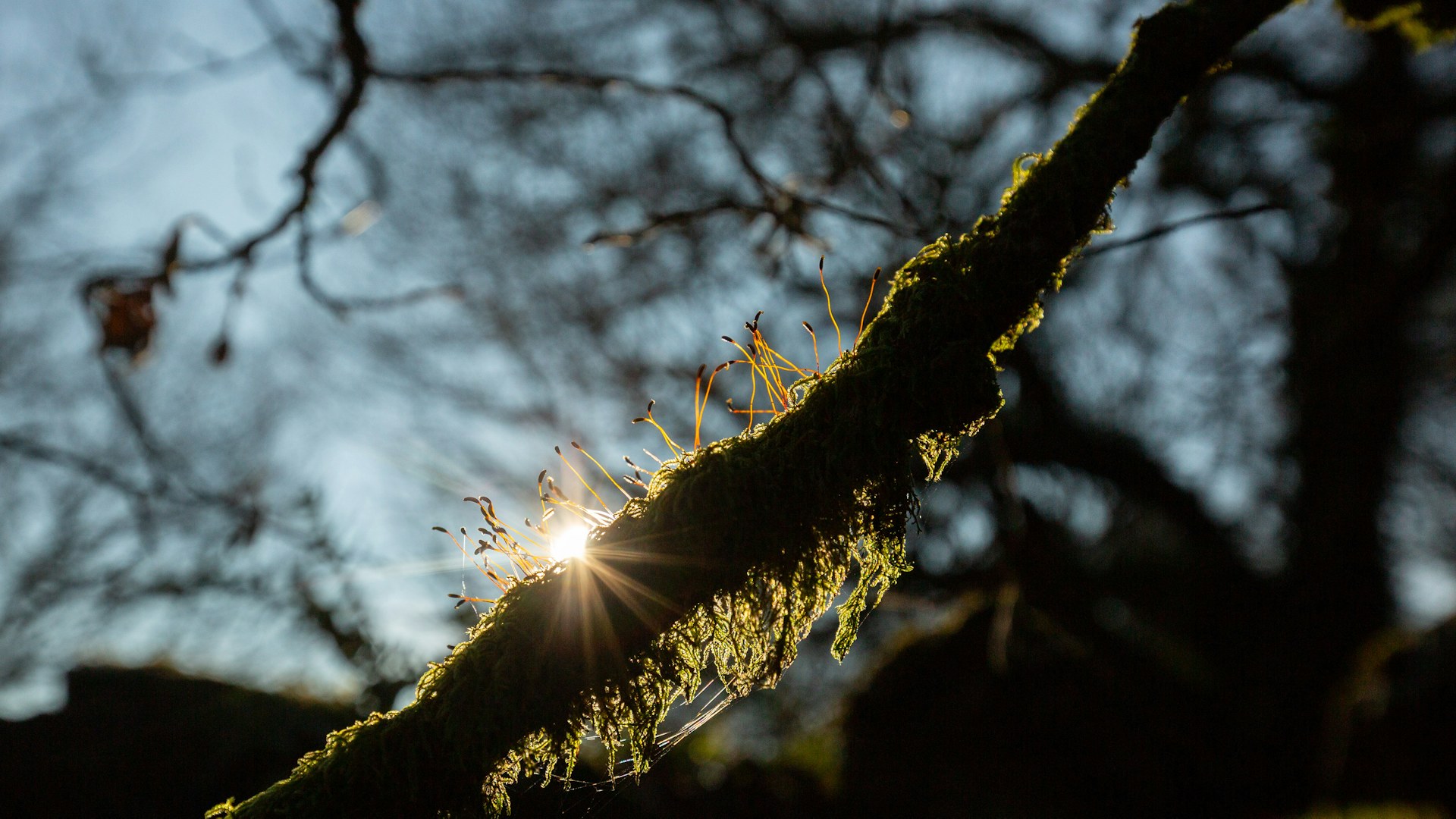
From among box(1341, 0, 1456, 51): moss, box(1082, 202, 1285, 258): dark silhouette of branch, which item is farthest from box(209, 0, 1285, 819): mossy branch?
box(1341, 0, 1456, 51): moss

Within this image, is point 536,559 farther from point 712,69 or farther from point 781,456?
point 712,69

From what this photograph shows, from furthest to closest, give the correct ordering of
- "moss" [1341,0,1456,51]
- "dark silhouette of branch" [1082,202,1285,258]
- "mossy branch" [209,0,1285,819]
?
"moss" [1341,0,1456,51] → "dark silhouette of branch" [1082,202,1285,258] → "mossy branch" [209,0,1285,819]

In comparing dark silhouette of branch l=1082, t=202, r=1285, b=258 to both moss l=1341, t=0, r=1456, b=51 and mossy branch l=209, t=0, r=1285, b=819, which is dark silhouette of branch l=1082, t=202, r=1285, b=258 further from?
moss l=1341, t=0, r=1456, b=51

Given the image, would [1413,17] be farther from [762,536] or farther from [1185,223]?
[762,536]

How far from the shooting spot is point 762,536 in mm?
1321

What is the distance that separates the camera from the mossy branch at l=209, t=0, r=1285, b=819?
1.21 meters

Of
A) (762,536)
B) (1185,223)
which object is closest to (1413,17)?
(1185,223)

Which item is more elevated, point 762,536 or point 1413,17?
point 1413,17

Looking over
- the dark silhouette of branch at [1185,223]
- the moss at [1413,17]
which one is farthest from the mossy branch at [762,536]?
the moss at [1413,17]

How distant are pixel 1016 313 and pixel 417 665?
3925mm

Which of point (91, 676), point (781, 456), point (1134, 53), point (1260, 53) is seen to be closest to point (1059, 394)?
point (1260, 53)

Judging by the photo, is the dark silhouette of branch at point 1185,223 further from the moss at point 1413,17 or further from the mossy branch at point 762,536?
the moss at point 1413,17

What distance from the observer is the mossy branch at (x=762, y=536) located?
121 centimetres

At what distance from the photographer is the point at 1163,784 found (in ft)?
18.2
